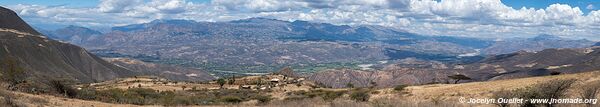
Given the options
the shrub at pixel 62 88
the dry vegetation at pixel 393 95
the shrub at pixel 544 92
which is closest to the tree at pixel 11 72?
the dry vegetation at pixel 393 95

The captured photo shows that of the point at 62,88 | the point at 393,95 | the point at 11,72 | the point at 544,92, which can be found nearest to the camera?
the point at 544,92

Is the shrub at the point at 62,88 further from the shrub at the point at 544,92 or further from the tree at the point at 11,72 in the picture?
the shrub at the point at 544,92

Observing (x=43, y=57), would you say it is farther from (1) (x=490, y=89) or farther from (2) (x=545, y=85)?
(2) (x=545, y=85)

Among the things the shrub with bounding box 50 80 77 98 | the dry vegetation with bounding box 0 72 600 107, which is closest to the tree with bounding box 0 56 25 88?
the dry vegetation with bounding box 0 72 600 107

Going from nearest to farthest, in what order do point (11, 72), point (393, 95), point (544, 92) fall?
point (544, 92) < point (11, 72) < point (393, 95)

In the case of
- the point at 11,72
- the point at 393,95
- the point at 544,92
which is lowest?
the point at 393,95

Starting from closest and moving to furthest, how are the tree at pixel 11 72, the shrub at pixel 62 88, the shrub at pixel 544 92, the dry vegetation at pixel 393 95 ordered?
the shrub at pixel 544 92 → the dry vegetation at pixel 393 95 → the shrub at pixel 62 88 → the tree at pixel 11 72

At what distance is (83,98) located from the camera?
3866 cm

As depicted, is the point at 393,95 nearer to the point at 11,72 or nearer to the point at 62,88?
the point at 62,88

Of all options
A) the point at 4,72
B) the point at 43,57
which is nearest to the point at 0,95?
the point at 4,72

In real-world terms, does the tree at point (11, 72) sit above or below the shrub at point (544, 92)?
above

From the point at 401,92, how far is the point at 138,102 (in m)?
25.8

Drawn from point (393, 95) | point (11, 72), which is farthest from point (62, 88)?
point (393, 95)

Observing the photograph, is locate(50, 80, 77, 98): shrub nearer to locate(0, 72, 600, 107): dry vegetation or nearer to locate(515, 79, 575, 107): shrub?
locate(0, 72, 600, 107): dry vegetation
